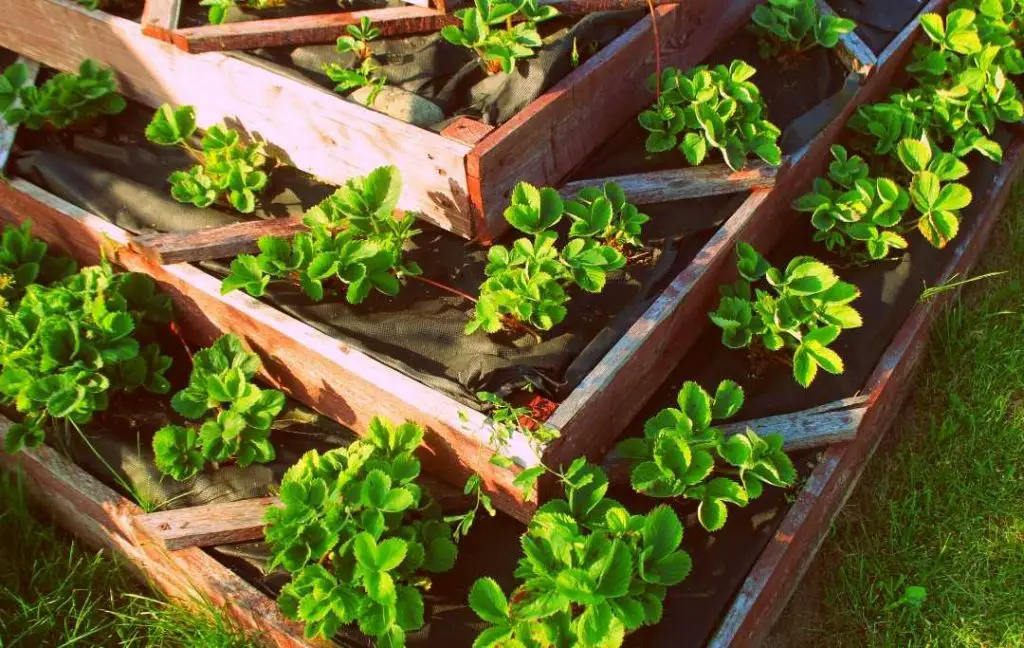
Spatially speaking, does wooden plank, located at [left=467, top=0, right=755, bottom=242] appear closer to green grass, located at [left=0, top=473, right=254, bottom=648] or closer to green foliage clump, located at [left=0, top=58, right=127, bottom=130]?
green grass, located at [left=0, top=473, right=254, bottom=648]

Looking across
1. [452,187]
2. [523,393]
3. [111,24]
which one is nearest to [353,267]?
[452,187]

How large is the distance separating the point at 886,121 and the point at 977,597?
1954 millimetres

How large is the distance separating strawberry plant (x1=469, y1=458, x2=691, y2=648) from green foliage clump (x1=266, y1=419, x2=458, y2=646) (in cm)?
23

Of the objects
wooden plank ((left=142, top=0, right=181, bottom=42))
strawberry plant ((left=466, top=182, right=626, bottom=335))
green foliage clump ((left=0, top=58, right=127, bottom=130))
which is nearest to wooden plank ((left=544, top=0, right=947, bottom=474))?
strawberry plant ((left=466, top=182, right=626, bottom=335))

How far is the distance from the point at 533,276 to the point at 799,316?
38.2 inches

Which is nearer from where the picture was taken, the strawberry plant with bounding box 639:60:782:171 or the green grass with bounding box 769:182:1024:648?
the green grass with bounding box 769:182:1024:648

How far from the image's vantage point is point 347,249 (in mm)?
2887

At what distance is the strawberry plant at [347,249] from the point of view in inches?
113

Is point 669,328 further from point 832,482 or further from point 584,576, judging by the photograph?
point 584,576

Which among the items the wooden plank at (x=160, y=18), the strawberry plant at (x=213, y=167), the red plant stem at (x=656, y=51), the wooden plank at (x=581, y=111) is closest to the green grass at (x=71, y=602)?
the strawberry plant at (x=213, y=167)

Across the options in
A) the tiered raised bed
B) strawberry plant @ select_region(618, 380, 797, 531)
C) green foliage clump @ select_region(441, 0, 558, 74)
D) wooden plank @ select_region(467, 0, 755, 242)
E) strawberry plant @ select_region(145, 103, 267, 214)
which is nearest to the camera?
strawberry plant @ select_region(618, 380, 797, 531)

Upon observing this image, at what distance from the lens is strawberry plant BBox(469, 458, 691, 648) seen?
2.20 m

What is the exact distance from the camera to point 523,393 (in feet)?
8.91

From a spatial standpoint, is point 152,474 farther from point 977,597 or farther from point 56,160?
point 977,597
